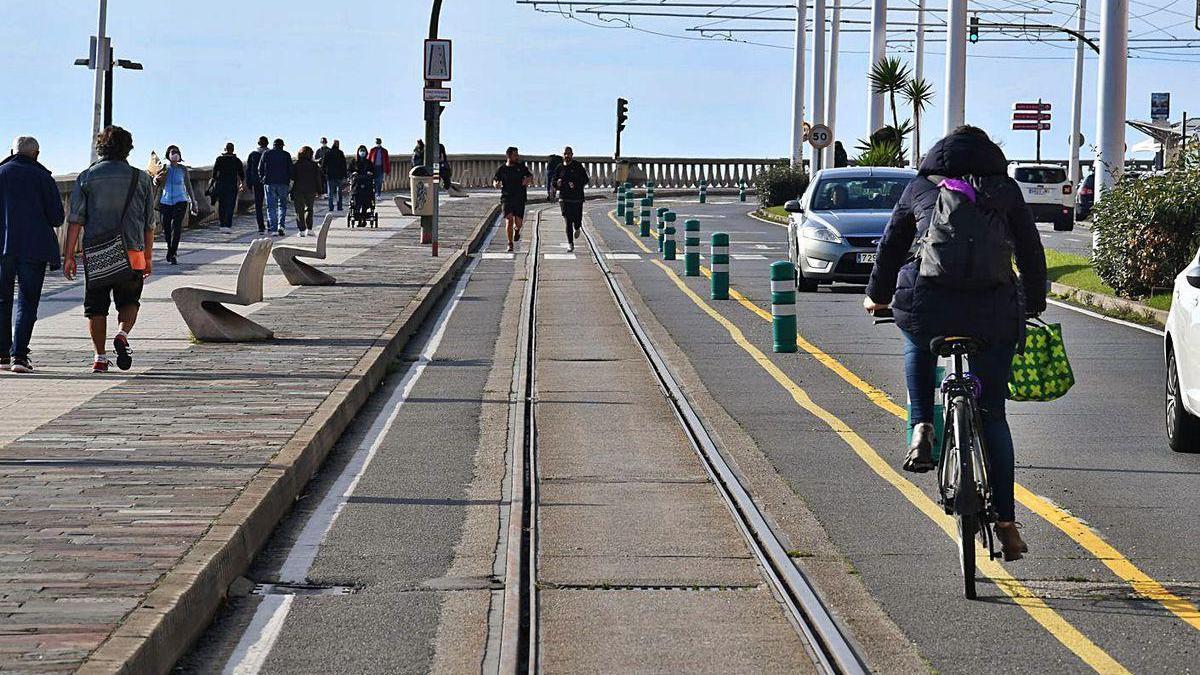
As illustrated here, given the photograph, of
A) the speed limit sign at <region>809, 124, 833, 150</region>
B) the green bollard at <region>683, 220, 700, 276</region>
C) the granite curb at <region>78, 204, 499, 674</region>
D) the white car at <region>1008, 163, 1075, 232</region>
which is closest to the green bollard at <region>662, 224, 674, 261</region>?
the green bollard at <region>683, 220, 700, 276</region>

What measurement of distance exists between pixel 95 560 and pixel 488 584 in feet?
4.76

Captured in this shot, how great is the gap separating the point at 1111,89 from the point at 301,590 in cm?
2320

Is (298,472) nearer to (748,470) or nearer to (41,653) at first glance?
(748,470)

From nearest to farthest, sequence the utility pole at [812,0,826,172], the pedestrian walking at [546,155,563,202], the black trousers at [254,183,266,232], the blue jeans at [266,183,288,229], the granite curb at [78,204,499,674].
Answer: the granite curb at [78,204,499,674], the blue jeans at [266,183,288,229], the black trousers at [254,183,266,232], the pedestrian walking at [546,155,563,202], the utility pole at [812,0,826,172]

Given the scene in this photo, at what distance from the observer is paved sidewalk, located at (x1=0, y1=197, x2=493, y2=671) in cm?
651

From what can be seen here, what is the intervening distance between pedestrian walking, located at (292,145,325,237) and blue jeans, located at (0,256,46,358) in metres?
22.3

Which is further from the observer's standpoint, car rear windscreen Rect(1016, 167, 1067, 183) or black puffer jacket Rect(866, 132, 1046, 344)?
car rear windscreen Rect(1016, 167, 1067, 183)

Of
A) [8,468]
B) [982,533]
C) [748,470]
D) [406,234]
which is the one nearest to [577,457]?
[748,470]

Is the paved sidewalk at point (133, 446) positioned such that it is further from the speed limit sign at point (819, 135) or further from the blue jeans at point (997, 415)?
the speed limit sign at point (819, 135)

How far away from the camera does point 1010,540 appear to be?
7.28 meters

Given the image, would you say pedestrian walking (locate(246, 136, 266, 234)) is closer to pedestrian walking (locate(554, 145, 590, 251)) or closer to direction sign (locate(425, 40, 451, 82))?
pedestrian walking (locate(554, 145, 590, 251))

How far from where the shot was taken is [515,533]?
845cm

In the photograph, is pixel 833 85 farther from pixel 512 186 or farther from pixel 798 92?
pixel 512 186

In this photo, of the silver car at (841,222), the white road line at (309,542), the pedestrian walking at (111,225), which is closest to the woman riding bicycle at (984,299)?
the white road line at (309,542)
